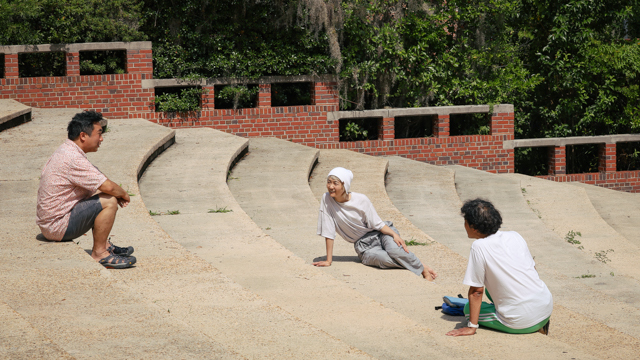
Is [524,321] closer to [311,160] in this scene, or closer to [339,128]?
[311,160]

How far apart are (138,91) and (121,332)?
29.7 feet

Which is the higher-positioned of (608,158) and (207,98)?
(207,98)

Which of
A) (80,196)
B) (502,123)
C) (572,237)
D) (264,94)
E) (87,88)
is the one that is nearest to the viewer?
(80,196)

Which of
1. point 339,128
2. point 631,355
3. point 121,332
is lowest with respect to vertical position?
point 631,355

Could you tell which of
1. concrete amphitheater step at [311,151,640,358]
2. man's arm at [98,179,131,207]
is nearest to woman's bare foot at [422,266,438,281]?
concrete amphitheater step at [311,151,640,358]

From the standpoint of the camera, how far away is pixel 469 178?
1256 cm

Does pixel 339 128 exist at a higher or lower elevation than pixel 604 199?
higher

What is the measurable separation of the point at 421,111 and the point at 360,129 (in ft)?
4.17

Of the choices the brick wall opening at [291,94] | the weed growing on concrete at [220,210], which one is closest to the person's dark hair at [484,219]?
the weed growing on concrete at [220,210]

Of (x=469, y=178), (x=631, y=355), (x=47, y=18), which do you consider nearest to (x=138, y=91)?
(x=47, y=18)

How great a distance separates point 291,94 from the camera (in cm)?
1386

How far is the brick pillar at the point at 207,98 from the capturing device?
12.8 metres

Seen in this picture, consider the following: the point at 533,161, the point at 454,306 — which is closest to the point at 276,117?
the point at 533,161

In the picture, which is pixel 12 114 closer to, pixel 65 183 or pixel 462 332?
pixel 65 183
